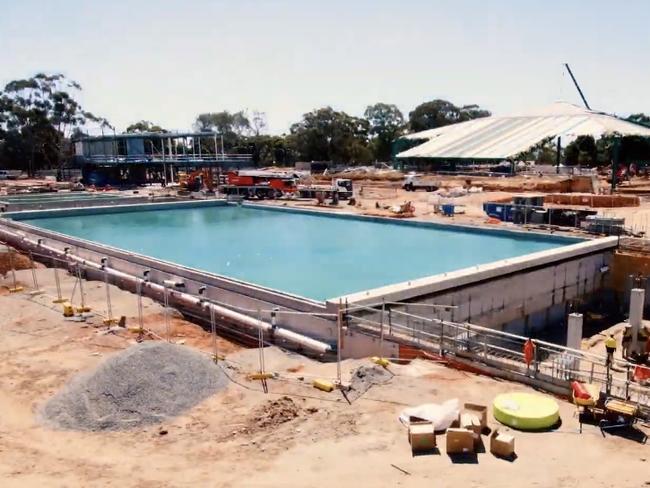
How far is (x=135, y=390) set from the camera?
8453mm

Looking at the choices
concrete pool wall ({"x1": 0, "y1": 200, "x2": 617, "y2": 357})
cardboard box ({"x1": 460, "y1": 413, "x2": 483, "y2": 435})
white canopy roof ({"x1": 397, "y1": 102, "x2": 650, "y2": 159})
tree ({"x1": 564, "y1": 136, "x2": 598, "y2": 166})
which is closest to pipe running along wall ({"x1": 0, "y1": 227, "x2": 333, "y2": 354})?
concrete pool wall ({"x1": 0, "y1": 200, "x2": 617, "y2": 357})

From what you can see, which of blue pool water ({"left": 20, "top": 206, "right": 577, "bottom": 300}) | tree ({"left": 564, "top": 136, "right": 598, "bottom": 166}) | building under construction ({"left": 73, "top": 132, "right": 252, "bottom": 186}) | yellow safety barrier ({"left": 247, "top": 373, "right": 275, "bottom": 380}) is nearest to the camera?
yellow safety barrier ({"left": 247, "top": 373, "right": 275, "bottom": 380})

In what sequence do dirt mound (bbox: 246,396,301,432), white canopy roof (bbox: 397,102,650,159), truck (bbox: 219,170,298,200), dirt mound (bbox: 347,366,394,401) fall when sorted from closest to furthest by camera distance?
dirt mound (bbox: 246,396,301,432)
dirt mound (bbox: 347,366,394,401)
truck (bbox: 219,170,298,200)
white canopy roof (bbox: 397,102,650,159)

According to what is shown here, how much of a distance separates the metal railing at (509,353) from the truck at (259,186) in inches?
1027

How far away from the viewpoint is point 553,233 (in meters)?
22.0

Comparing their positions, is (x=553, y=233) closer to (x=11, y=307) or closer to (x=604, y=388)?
(x=604, y=388)

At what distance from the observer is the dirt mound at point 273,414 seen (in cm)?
782

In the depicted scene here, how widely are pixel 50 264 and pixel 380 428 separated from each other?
1833cm

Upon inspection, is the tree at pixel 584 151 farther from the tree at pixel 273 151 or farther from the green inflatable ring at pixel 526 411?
the green inflatable ring at pixel 526 411

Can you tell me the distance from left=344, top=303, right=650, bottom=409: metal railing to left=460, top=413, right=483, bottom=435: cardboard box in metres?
1.95

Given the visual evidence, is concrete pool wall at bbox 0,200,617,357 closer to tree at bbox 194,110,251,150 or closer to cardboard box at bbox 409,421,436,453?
cardboard box at bbox 409,421,436,453

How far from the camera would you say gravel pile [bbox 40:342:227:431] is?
26.6 feet

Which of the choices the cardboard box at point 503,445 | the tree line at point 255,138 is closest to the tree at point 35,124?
the tree line at point 255,138

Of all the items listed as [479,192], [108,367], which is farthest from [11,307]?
[479,192]
